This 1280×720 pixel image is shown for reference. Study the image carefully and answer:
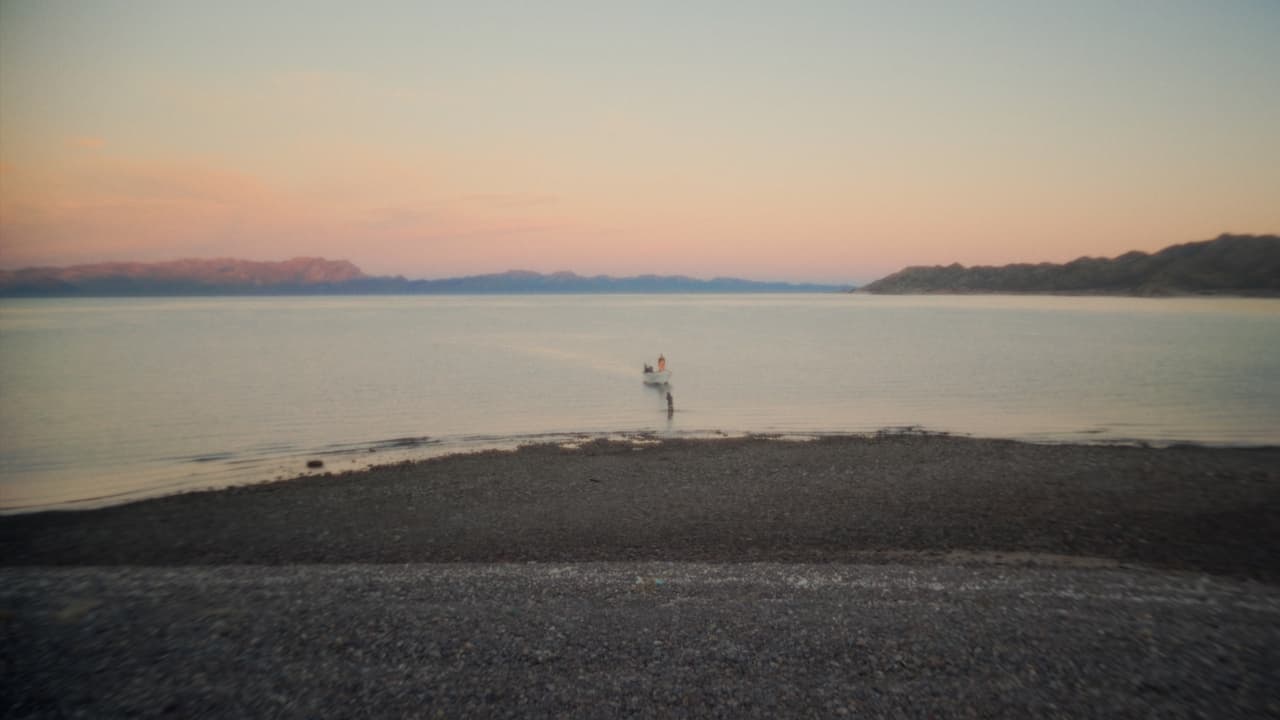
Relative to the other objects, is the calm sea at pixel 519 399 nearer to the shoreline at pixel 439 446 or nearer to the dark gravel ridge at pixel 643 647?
the shoreline at pixel 439 446

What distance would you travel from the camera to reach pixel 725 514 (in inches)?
508

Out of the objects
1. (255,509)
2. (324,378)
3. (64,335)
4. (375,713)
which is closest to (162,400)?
(324,378)

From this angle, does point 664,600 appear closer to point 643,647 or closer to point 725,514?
point 643,647

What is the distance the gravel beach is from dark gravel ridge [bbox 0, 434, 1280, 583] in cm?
9

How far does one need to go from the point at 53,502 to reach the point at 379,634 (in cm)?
1477

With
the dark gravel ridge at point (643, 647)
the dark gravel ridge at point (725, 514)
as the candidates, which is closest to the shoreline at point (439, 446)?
the dark gravel ridge at point (725, 514)

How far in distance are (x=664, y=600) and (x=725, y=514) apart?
5184 mm

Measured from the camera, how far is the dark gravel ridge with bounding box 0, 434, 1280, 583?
10.9 metres

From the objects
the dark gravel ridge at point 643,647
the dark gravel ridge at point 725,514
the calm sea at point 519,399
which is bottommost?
the calm sea at point 519,399

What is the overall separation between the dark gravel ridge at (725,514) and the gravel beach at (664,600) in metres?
0.09

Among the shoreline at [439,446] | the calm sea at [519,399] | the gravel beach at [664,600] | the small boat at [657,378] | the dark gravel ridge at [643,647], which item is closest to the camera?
the dark gravel ridge at [643,647]

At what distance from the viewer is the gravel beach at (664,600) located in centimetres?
583

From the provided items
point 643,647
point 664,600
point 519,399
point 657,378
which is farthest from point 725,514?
point 657,378

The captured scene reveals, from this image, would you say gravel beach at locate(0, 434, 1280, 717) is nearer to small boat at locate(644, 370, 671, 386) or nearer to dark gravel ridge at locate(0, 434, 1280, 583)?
dark gravel ridge at locate(0, 434, 1280, 583)
